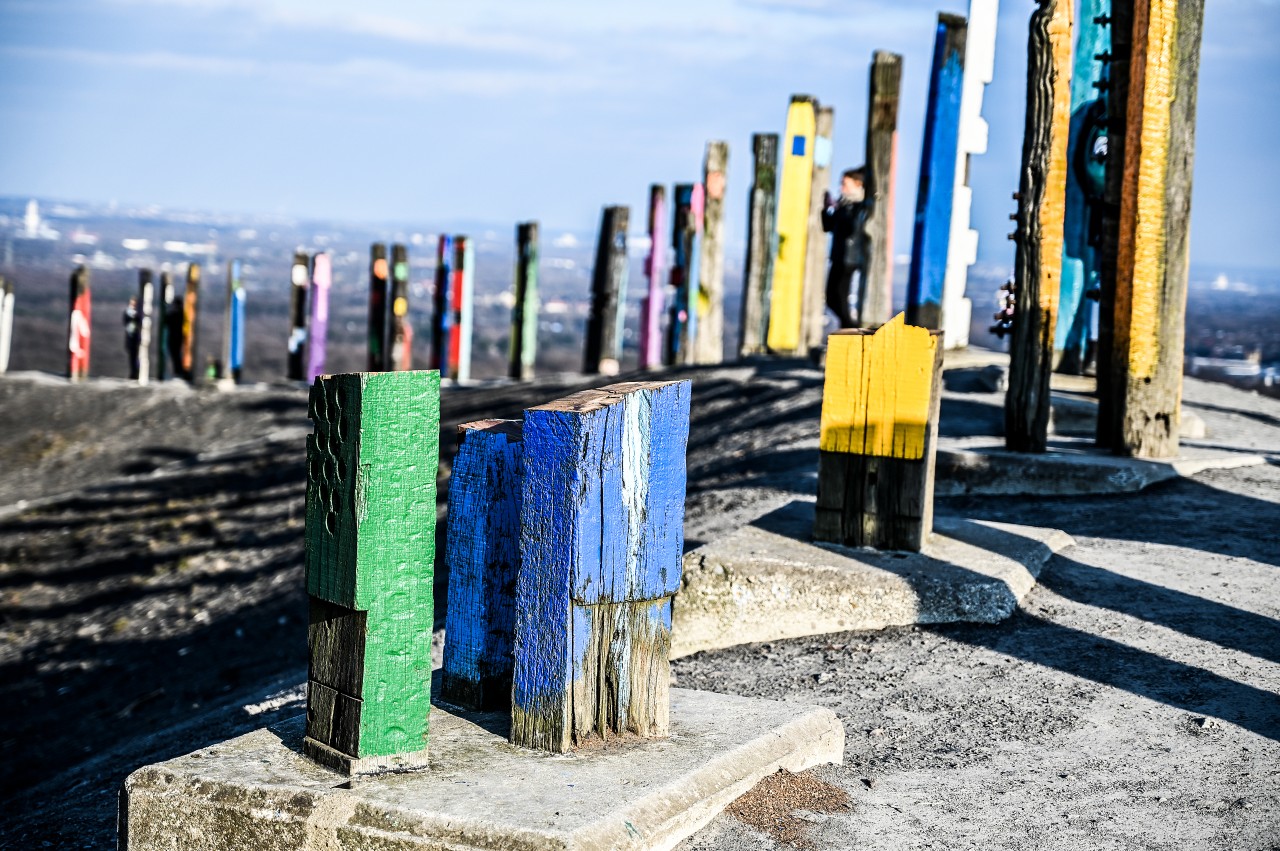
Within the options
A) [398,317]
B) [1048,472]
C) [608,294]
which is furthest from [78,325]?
[1048,472]

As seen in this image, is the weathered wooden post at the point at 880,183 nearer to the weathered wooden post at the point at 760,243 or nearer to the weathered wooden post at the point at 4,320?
the weathered wooden post at the point at 760,243

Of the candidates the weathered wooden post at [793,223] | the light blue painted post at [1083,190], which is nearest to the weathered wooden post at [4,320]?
the weathered wooden post at [793,223]

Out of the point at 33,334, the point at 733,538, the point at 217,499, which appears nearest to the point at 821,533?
the point at 733,538

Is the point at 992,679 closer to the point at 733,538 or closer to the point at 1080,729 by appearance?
the point at 1080,729

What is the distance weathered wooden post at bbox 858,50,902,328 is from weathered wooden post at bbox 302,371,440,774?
9484 millimetres

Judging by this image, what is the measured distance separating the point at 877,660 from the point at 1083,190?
7.03m

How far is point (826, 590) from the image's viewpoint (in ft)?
17.3

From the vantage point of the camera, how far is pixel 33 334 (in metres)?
35.7

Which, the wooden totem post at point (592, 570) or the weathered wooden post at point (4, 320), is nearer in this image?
the wooden totem post at point (592, 570)

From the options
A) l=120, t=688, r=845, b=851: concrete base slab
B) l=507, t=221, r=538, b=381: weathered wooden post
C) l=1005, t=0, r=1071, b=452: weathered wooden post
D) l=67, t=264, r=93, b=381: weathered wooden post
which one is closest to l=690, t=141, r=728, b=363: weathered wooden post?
l=507, t=221, r=538, b=381: weathered wooden post

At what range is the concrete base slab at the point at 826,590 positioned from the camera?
5.23 meters

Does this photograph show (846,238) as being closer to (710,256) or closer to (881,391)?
(710,256)

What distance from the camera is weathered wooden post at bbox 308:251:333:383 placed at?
16797 mm

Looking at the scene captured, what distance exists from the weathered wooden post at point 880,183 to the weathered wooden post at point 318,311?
7192 millimetres
